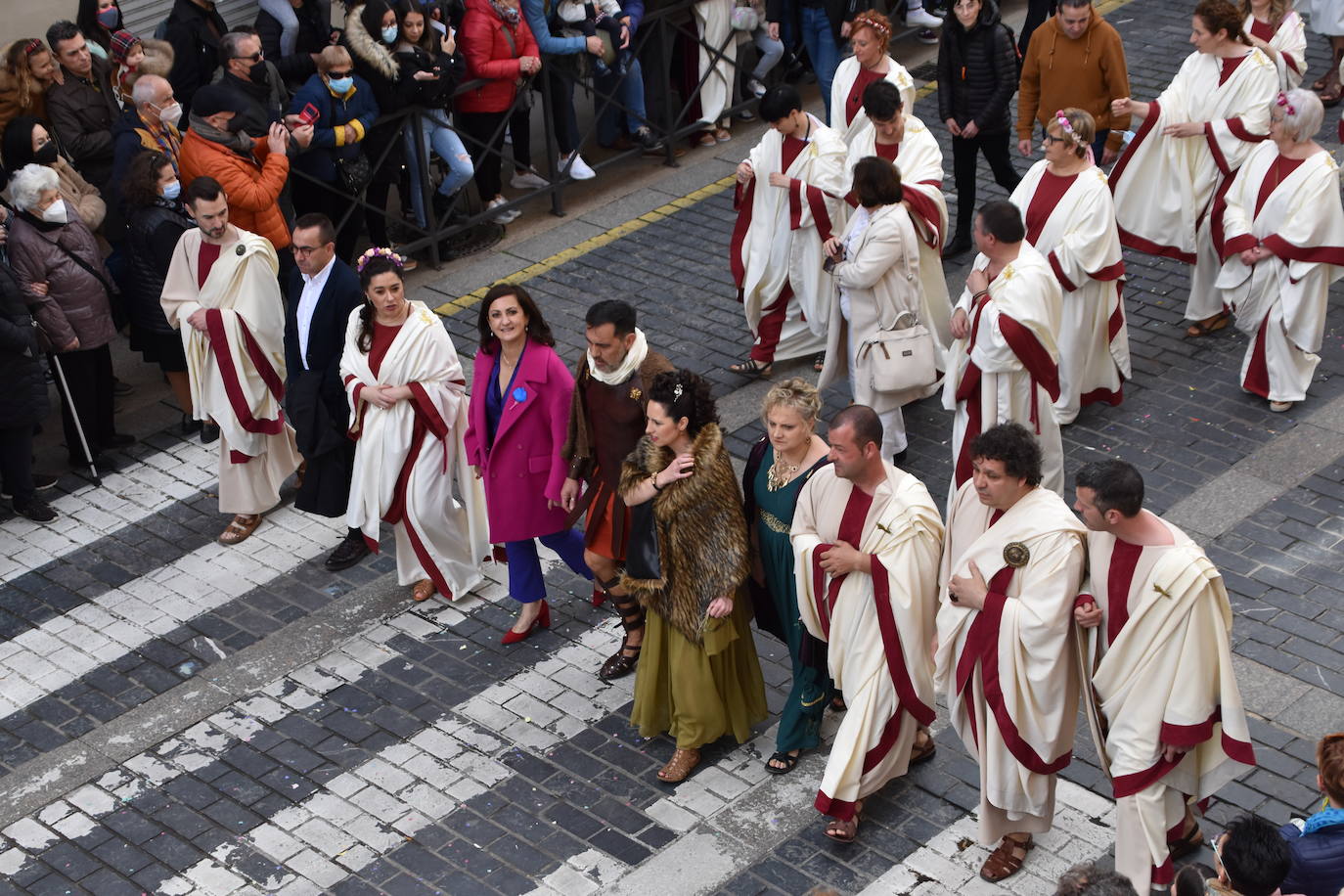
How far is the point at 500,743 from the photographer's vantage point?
7695 millimetres

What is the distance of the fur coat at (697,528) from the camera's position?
695cm

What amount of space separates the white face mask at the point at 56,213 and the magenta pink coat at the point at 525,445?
2.98 metres

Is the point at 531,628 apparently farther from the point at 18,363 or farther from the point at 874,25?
the point at 874,25

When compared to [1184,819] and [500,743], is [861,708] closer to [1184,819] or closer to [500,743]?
[1184,819]

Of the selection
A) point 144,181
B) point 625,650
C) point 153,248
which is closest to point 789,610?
point 625,650

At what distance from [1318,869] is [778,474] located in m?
2.48

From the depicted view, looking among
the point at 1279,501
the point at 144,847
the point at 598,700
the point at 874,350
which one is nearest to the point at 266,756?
the point at 144,847

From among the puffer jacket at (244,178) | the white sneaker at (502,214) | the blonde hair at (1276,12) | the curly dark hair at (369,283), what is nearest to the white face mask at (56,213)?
the puffer jacket at (244,178)

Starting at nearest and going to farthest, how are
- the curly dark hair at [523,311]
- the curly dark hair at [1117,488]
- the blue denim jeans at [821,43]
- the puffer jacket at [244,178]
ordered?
the curly dark hair at [1117,488] < the curly dark hair at [523,311] < the puffer jacket at [244,178] < the blue denim jeans at [821,43]

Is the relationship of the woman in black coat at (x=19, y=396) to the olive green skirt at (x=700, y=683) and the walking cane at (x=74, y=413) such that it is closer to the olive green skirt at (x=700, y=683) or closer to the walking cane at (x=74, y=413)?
the walking cane at (x=74, y=413)

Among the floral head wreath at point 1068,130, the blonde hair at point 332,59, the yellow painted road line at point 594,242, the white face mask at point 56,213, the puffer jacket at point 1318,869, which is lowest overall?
the yellow painted road line at point 594,242

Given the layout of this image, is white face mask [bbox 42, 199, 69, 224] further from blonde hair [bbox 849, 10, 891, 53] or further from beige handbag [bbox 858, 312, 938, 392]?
blonde hair [bbox 849, 10, 891, 53]

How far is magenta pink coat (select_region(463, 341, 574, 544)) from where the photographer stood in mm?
7844

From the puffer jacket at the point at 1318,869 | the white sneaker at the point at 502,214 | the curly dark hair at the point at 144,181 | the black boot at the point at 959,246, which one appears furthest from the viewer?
the white sneaker at the point at 502,214
